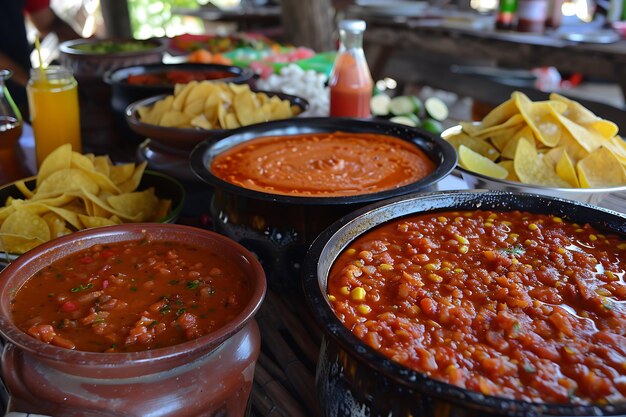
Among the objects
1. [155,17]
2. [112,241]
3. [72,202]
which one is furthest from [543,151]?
[155,17]

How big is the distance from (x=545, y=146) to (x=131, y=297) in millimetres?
1621

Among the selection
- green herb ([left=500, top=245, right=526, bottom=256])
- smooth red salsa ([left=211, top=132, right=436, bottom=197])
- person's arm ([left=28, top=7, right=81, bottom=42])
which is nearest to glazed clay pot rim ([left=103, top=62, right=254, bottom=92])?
smooth red salsa ([left=211, top=132, right=436, bottom=197])

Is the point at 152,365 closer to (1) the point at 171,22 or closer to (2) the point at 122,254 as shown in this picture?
(2) the point at 122,254

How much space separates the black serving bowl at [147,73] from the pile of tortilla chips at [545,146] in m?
1.22

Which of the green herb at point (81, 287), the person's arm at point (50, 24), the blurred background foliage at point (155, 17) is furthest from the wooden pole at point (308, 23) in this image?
the blurred background foliage at point (155, 17)

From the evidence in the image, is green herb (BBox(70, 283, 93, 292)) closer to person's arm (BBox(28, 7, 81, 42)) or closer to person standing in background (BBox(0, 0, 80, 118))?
person standing in background (BBox(0, 0, 80, 118))

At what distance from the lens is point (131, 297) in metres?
1.13

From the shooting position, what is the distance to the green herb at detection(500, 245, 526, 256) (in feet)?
4.42

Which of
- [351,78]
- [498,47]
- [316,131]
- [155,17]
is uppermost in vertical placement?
[351,78]

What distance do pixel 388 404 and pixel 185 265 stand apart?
0.55m

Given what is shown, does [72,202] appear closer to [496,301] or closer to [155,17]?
[496,301]

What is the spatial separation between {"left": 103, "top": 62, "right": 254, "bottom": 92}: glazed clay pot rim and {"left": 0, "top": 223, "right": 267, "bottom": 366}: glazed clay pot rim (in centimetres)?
139

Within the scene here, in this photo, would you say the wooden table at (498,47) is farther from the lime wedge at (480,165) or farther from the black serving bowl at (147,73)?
the lime wedge at (480,165)

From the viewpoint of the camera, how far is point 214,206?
167 centimetres
